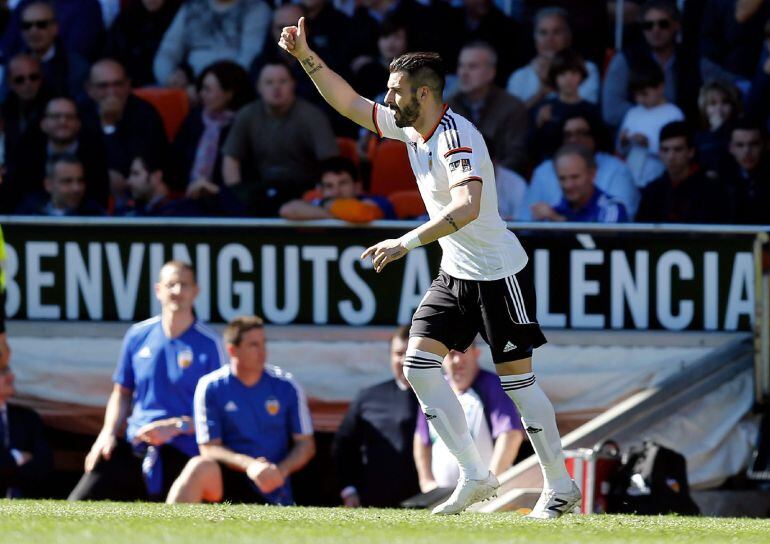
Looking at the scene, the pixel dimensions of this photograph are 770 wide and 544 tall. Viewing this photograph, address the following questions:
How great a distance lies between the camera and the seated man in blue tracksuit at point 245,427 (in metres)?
8.44

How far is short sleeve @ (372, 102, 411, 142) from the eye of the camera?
639cm

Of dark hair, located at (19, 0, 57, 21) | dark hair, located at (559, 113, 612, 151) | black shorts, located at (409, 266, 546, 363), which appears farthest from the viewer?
dark hair, located at (19, 0, 57, 21)

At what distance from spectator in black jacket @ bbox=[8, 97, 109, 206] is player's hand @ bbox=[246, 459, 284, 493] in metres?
3.20

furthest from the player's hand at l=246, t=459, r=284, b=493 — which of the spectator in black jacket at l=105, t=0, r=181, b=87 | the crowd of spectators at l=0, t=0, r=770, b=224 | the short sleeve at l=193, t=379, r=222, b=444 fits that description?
the spectator in black jacket at l=105, t=0, r=181, b=87

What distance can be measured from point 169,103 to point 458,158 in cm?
561

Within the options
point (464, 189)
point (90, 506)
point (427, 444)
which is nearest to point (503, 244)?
point (464, 189)

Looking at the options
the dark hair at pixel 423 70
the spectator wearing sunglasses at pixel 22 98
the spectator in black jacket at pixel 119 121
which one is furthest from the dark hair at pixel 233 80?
the dark hair at pixel 423 70

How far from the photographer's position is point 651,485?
8.62 m

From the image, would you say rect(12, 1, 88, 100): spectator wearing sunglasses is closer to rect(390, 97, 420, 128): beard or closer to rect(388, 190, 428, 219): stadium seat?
rect(388, 190, 428, 219): stadium seat

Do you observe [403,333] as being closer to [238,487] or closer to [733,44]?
[238,487]

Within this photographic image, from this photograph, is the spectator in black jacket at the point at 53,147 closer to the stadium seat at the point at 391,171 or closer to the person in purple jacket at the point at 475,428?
the stadium seat at the point at 391,171

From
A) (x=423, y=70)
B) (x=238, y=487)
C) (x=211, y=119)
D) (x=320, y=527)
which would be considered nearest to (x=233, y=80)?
(x=211, y=119)

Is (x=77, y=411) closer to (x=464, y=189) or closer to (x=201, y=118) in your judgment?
(x=201, y=118)

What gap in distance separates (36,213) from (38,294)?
68cm
